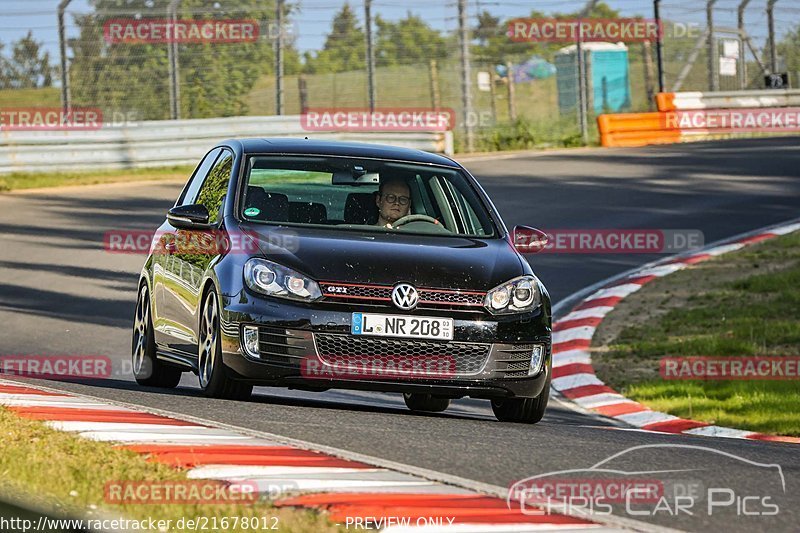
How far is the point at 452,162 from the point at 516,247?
99 centimetres

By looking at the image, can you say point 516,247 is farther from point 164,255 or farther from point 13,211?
point 13,211

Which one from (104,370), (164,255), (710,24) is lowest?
(104,370)

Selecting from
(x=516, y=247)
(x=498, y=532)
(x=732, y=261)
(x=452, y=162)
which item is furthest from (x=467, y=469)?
(x=732, y=261)

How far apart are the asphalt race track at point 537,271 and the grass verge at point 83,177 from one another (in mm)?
769

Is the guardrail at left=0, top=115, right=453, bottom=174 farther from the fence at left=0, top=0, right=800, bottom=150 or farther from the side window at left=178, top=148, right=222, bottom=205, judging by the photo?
the side window at left=178, top=148, right=222, bottom=205

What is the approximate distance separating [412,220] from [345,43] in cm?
2112

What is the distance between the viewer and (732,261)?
16406 mm

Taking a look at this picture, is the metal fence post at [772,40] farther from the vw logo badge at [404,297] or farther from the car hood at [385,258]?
the vw logo badge at [404,297]

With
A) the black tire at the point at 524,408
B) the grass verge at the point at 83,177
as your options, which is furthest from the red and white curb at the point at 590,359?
the grass verge at the point at 83,177

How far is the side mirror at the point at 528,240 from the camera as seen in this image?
8516 mm
